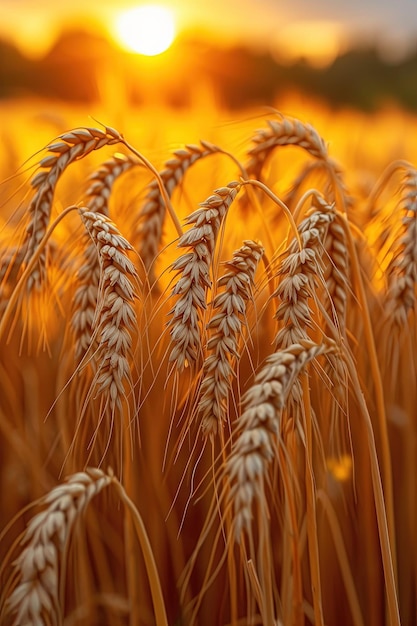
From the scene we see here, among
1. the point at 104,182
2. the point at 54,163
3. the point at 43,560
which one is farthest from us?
the point at 104,182

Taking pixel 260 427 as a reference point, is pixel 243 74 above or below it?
above

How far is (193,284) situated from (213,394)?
0.10 meters

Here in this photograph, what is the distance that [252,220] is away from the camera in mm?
1241

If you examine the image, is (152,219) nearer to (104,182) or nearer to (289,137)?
(104,182)

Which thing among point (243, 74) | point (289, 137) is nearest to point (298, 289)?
point (289, 137)

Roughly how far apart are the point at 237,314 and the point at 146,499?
19.3 inches

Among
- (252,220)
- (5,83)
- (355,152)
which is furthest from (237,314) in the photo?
(5,83)

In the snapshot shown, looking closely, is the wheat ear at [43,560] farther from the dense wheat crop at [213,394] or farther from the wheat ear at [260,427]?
the wheat ear at [260,427]

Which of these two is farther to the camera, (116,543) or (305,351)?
(116,543)

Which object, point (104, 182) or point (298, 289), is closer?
point (298, 289)

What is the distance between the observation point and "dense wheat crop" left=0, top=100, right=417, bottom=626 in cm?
66

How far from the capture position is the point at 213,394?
66 centimetres

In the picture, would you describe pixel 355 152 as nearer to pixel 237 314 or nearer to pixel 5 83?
pixel 237 314

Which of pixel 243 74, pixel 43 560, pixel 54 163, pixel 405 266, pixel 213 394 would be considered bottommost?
pixel 43 560
